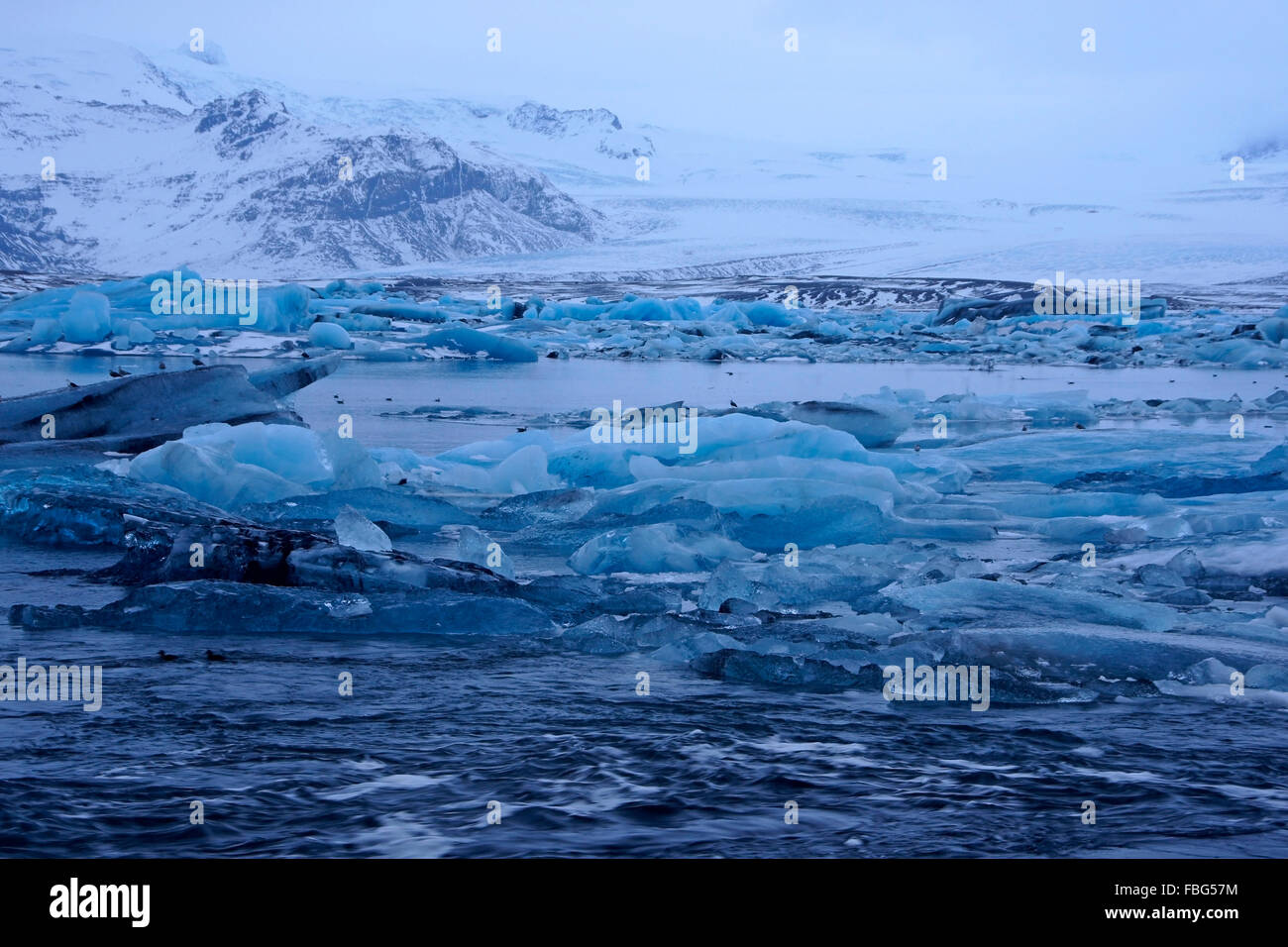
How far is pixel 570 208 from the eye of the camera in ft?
241

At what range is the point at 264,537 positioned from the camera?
4.50m

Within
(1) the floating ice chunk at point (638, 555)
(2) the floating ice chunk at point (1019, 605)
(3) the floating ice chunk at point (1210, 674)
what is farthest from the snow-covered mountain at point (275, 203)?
(3) the floating ice chunk at point (1210, 674)

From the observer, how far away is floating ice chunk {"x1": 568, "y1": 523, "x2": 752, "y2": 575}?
488 centimetres

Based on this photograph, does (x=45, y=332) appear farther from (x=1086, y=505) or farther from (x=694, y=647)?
(x=694, y=647)

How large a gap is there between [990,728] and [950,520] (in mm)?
3209

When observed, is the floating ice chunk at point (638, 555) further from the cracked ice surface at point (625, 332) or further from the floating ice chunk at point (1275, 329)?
the floating ice chunk at point (1275, 329)

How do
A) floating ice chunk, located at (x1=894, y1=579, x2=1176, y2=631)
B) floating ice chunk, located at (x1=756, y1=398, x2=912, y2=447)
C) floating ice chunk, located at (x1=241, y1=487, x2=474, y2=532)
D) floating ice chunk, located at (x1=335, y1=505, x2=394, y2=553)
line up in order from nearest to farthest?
floating ice chunk, located at (x1=894, y1=579, x2=1176, y2=631) → floating ice chunk, located at (x1=335, y1=505, x2=394, y2=553) → floating ice chunk, located at (x1=241, y1=487, x2=474, y2=532) → floating ice chunk, located at (x1=756, y1=398, x2=912, y2=447)

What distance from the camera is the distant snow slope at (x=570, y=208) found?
58844 mm

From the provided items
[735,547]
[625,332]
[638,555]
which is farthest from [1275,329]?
[638,555]

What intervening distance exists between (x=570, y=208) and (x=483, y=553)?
70327mm

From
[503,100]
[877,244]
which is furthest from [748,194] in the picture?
[503,100]

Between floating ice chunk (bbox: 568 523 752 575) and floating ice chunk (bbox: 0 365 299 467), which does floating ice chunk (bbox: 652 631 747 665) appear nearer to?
floating ice chunk (bbox: 568 523 752 575)

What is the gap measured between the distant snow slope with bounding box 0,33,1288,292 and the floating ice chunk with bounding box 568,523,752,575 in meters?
48.4

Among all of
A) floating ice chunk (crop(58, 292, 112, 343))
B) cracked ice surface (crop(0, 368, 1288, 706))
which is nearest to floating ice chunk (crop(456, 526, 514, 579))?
cracked ice surface (crop(0, 368, 1288, 706))
